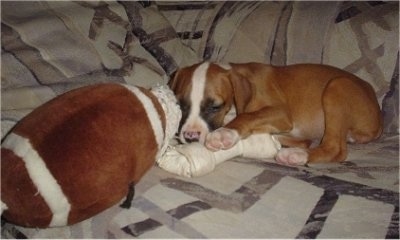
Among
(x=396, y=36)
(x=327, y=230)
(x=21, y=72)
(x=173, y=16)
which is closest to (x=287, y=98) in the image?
(x=396, y=36)

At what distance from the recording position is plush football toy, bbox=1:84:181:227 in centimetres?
114

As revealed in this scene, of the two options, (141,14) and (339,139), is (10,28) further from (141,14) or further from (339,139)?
(339,139)

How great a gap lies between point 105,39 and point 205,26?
668mm

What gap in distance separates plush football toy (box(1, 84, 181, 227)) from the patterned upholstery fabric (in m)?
0.10

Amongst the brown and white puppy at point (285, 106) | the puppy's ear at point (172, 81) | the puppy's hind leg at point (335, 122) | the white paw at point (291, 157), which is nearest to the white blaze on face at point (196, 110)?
the brown and white puppy at point (285, 106)

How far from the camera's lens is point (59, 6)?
2.10 meters

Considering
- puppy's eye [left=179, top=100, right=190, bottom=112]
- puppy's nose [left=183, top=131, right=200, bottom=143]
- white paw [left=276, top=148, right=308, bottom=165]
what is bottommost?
puppy's nose [left=183, top=131, right=200, bottom=143]

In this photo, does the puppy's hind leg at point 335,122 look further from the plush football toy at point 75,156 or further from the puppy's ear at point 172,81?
the plush football toy at point 75,156

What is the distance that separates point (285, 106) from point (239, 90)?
29cm

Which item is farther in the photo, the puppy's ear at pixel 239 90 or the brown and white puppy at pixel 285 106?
the puppy's ear at pixel 239 90

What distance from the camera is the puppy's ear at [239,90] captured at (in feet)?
6.98

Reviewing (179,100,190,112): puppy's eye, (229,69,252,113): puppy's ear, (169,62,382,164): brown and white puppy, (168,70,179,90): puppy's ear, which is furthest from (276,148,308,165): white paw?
(168,70,179,90): puppy's ear

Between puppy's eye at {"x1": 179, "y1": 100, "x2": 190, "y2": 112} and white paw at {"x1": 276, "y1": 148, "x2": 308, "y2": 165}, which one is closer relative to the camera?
white paw at {"x1": 276, "y1": 148, "x2": 308, "y2": 165}

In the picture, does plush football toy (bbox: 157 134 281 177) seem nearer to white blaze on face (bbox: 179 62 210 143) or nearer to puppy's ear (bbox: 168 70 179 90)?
white blaze on face (bbox: 179 62 210 143)
